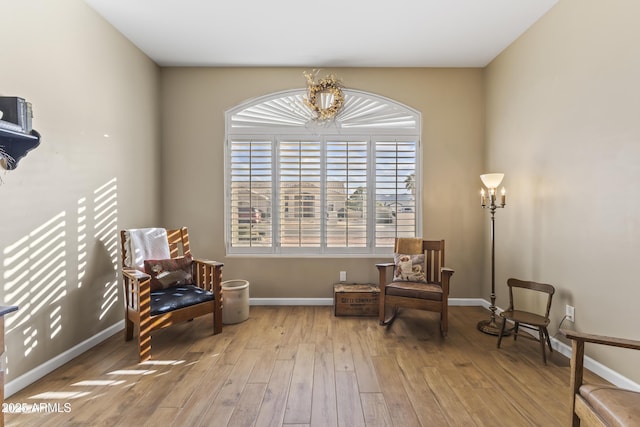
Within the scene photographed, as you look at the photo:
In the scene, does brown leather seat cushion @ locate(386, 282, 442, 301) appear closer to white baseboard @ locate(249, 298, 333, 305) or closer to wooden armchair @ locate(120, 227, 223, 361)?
white baseboard @ locate(249, 298, 333, 305)

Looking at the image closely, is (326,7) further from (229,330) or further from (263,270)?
(229,330)

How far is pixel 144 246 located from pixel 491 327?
344 centimetres

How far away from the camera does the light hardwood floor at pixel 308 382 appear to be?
5.92ft

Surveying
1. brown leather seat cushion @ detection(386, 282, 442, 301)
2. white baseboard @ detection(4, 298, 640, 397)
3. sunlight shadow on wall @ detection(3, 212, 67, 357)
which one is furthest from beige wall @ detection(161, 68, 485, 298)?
sunlight shadow on wall @ detection(3, 212, 67, 357)

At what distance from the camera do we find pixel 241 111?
12.3 feet

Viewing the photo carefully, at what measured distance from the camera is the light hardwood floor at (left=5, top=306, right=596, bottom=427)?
1805mm

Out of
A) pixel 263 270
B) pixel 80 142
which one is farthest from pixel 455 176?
pixel 80 142

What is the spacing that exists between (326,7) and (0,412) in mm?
3202

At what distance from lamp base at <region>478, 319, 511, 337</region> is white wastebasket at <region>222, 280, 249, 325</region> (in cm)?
240

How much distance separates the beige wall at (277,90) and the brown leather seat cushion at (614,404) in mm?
2479

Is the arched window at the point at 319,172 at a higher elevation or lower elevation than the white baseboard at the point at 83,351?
higher

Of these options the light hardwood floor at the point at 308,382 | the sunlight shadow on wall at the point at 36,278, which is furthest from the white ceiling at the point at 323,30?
the light hardwood floor at the point at 308,382

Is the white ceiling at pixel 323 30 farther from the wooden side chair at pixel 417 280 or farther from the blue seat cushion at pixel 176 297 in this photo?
the blue seat cushion at pixel 176 297

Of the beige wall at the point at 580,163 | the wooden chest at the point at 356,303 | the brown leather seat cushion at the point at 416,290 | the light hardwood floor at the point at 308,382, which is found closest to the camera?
the light hardwood floor at the point at 308,382
